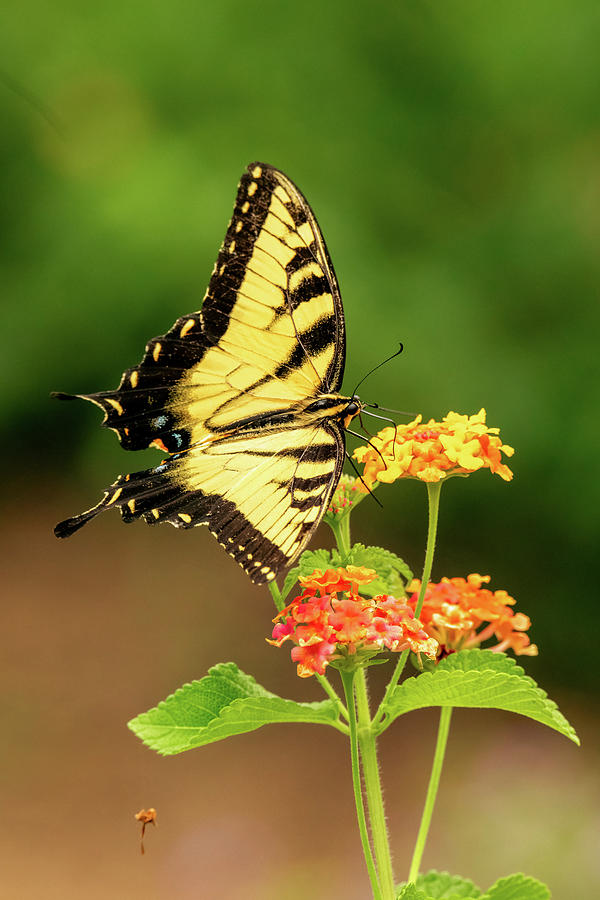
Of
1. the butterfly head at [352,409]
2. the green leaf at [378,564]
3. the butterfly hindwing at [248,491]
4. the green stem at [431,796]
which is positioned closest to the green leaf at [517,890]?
the green stem at [431,796]

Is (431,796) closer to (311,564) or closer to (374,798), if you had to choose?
(374,798)

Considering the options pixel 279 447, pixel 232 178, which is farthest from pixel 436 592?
pixel 232 178

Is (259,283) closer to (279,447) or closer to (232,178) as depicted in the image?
(279,447)

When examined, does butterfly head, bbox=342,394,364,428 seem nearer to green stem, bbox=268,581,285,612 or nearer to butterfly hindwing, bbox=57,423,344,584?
butterfly hindwing, bbox=57,423,344,584

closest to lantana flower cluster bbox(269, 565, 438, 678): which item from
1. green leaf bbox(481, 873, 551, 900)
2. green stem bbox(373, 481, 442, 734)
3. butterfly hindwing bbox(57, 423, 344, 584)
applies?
green stem bbox(373, 481, 442, 734)

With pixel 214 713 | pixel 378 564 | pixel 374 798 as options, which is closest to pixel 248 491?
pixel 378 564
